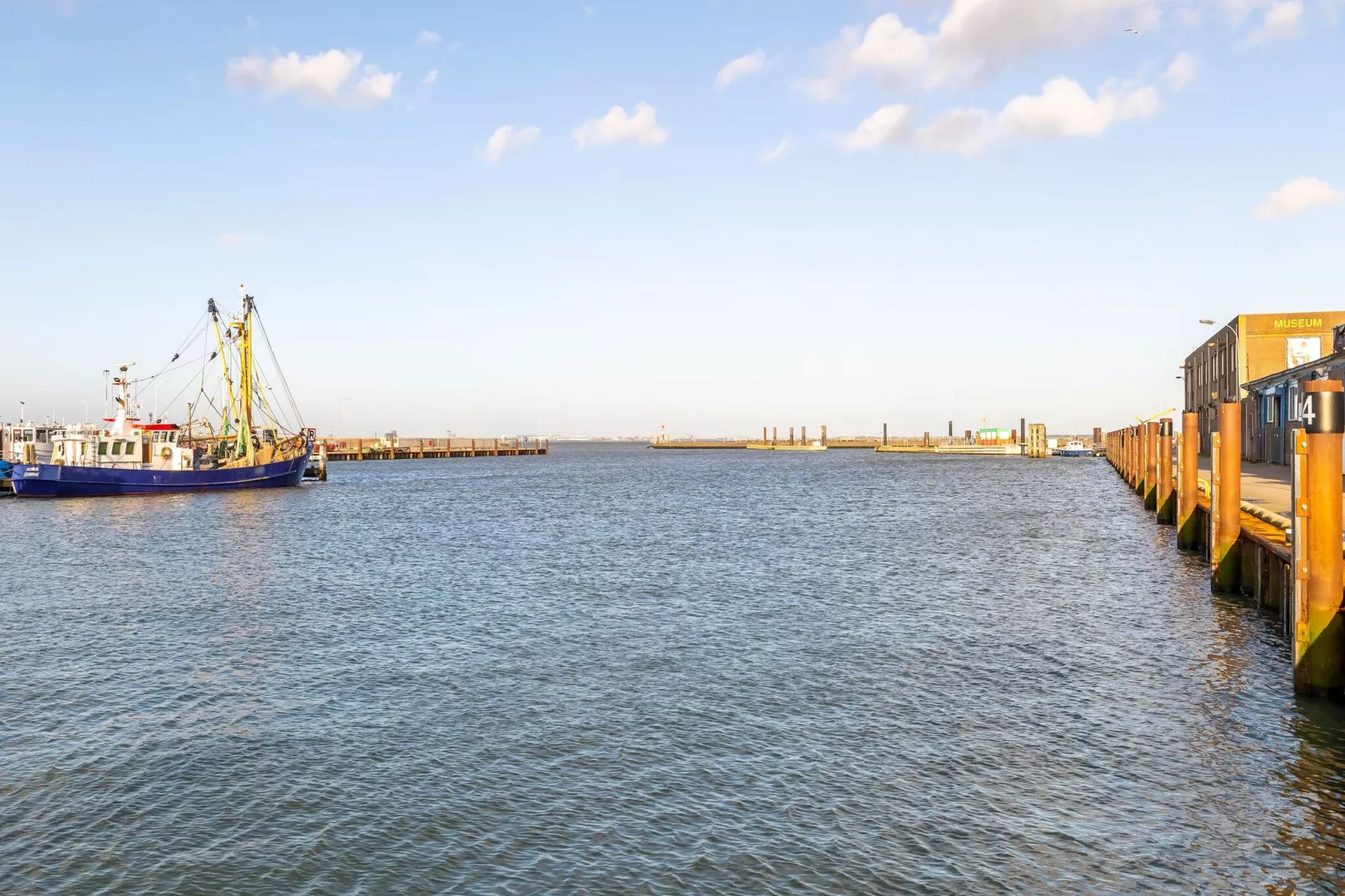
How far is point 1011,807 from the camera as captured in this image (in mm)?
11617

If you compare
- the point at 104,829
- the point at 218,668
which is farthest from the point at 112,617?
the point at 104,829

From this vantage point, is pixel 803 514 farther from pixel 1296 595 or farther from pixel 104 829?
pixel 104 829

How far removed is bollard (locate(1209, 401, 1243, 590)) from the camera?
23.1 meters

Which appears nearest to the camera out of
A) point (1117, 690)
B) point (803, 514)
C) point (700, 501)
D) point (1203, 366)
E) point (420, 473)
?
point (1117, 690)

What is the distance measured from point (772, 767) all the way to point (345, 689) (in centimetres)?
856

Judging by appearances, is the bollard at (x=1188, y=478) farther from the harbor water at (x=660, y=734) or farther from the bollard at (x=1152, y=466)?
the bollard at (x=1152, y=466)

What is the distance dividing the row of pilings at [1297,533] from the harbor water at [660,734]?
814 mm

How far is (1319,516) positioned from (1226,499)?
32.3 ft

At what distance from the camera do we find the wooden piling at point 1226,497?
23.1 metres

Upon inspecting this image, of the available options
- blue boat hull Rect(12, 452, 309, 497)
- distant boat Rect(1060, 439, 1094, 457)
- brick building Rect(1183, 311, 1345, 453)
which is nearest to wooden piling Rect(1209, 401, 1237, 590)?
brick building Rect(1183, 311, 1345, 453)

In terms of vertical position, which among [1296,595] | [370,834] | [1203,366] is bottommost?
[370,834]

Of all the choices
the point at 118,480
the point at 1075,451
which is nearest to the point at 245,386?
the point at 118,480

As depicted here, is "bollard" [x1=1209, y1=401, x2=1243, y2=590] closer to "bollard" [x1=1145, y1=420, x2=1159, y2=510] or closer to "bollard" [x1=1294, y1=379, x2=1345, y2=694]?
"bollard" [x1=1294, y1=379, x2=1345, y2=694]

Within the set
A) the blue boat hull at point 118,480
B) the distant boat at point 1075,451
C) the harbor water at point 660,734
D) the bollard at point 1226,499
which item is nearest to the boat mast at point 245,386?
the blue boat hull at point 118,480
